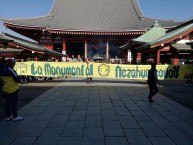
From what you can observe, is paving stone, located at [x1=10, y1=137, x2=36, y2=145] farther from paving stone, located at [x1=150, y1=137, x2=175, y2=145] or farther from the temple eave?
the temple eave

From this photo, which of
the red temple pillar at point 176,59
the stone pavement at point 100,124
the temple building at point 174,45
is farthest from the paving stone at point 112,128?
the red temple pillar at point 176,59

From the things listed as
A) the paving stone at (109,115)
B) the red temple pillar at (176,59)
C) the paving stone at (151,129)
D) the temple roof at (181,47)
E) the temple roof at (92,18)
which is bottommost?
the paving stone at (151,129)

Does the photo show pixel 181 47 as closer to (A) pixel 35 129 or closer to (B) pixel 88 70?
(B) pixel 88 70

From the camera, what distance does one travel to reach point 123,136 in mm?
5301

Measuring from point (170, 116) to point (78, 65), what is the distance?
9.37 meters

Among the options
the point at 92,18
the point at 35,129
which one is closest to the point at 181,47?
the point at 35,129

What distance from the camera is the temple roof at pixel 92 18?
28562 mm

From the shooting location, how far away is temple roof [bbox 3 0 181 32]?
28.6 meters

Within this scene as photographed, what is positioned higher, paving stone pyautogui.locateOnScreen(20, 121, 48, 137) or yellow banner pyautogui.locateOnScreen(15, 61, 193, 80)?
yellow banner pyautogui.locateOnScreen(15, 61, 193, 80)

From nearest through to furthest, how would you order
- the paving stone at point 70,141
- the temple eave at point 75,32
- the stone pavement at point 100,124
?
the paving stone at point 70,141
the stone pavement at point 100,124
the temple eave at point 75,32

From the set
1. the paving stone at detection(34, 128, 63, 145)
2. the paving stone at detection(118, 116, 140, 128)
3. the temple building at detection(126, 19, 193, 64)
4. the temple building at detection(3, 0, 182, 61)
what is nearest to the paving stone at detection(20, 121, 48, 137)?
the paving stone at detection(34, 128, 63, 145)

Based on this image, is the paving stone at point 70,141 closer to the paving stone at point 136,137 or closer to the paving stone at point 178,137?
the paving stone at point 136,137

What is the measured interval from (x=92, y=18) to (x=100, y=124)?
28.3 metres

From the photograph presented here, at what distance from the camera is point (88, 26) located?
100 ft
